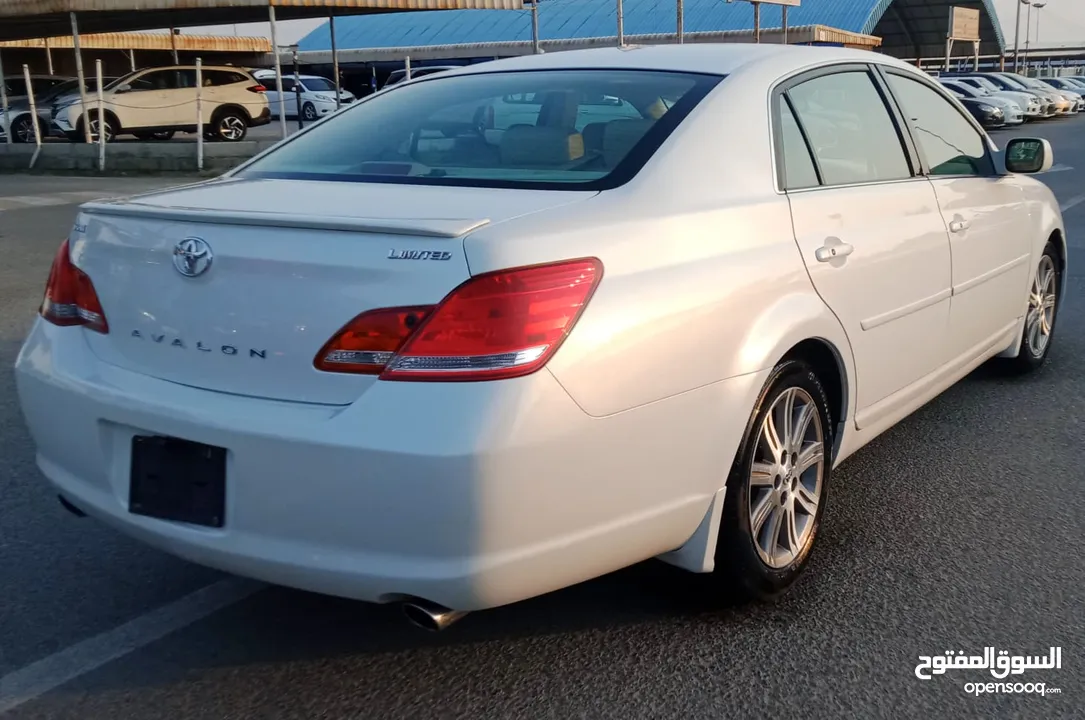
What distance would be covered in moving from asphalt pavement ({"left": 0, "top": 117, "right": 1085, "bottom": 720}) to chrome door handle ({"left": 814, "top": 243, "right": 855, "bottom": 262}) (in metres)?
0.94

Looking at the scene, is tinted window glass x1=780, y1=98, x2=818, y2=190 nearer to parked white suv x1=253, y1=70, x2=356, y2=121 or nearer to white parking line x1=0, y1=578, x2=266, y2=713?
white parking line x1=0, y1=578, x2=266, y2=713

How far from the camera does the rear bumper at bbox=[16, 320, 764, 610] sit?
2.29 metres

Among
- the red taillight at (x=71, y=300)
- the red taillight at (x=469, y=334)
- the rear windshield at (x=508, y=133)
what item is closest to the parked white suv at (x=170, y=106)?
the rear windshield at (x=508, y=133)

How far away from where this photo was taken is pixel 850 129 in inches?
149

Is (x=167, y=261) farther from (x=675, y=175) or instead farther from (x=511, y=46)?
(x=511, y=46)

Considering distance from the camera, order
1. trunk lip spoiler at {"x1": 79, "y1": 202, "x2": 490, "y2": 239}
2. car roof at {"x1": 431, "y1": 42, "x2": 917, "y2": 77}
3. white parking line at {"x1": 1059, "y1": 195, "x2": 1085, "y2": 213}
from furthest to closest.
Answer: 1. white parking line at {"x1": 1059, "y1": 195, "x2": 1085, "y2": 213}
2. car roof at {"x1": 431, "y1": 42, "x2": 917, "y2": 77}
3. trunk lip spoiler at {"x1": 79, "y1": 202, "x2": 490, "y2": 239}

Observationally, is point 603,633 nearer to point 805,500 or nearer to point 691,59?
point 805,500

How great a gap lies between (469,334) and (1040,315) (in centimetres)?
409

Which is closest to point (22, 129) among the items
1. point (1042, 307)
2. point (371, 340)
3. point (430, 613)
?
point (1042, 307)

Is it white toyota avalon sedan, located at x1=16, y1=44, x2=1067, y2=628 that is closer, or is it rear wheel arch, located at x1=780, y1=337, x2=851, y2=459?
white toyota avalon sedan, located at x1=16, y1=44, x2=1067, y2=628

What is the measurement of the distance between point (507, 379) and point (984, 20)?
251 ft

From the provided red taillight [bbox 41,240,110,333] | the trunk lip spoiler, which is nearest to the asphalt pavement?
red taillight [bbox 41,240,110,333]

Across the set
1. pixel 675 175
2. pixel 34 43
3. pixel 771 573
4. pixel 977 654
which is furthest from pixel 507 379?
pixel 34 43

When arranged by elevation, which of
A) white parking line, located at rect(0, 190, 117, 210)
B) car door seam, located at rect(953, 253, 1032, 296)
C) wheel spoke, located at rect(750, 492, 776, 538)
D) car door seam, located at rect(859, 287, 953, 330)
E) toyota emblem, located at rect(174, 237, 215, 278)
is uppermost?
toyota emblem, located at rect(174, 237, 215, 278)
